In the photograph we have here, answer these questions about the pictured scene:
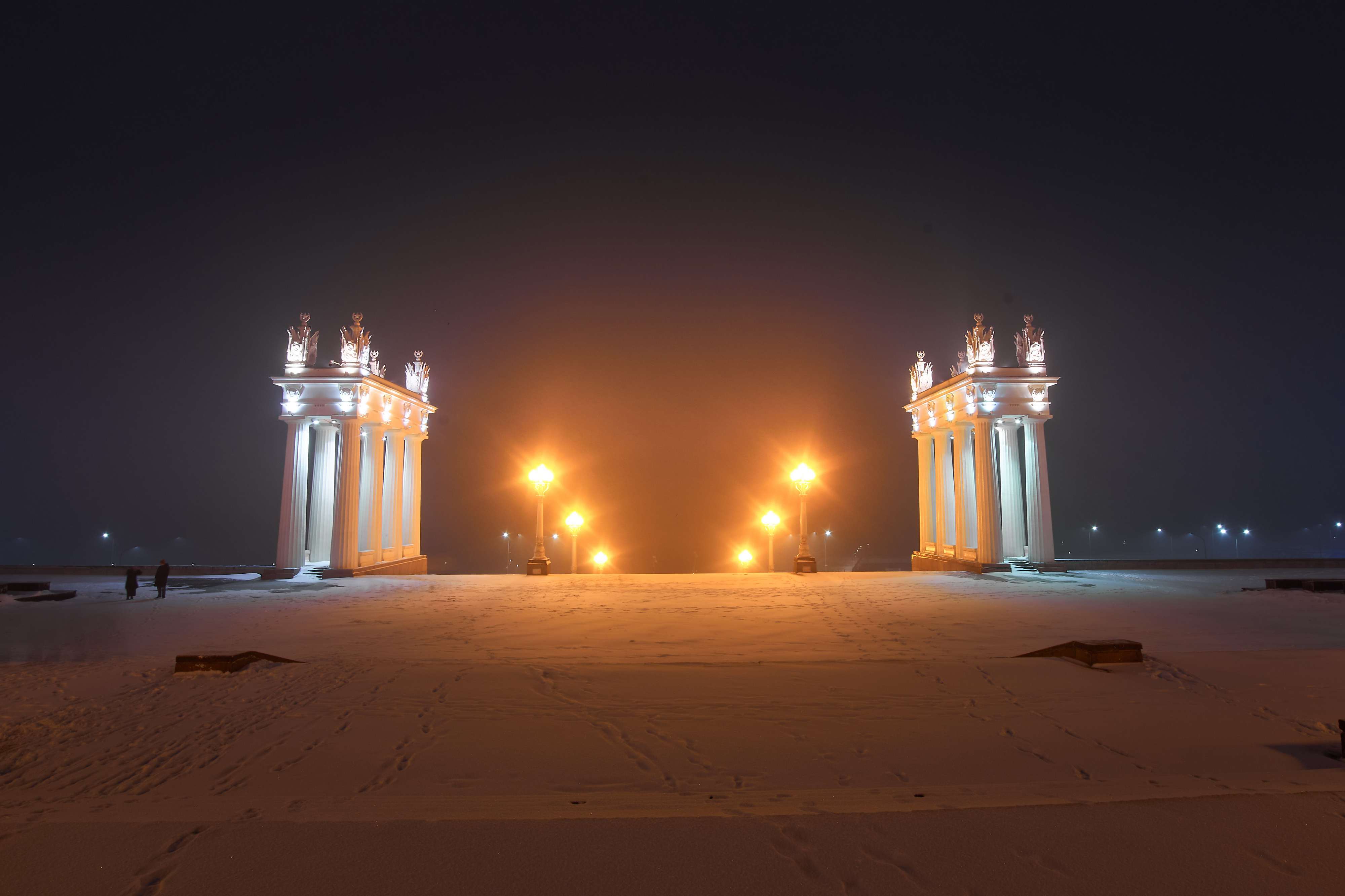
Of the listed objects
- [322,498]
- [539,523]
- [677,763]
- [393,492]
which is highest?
[393,492]

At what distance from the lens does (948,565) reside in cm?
2870

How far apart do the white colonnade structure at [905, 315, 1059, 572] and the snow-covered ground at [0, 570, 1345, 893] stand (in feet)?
45.9

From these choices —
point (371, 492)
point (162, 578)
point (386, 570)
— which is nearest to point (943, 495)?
point (386, 570)

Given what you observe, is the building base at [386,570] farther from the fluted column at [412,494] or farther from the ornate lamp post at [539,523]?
the ornate lamp post at [539,523]

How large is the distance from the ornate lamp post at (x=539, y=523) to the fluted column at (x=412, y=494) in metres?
7.15

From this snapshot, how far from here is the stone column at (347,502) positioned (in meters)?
24.9

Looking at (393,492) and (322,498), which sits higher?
(393,492)

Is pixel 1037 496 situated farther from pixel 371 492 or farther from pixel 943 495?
pixel 371 492

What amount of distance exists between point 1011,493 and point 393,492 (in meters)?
26.5

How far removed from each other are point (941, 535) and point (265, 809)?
3000 cm

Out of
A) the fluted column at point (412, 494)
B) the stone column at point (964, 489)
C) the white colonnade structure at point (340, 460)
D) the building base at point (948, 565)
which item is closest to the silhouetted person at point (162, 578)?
the white colonnade structure at point (340, 460)

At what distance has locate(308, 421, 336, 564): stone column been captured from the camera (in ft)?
86.7

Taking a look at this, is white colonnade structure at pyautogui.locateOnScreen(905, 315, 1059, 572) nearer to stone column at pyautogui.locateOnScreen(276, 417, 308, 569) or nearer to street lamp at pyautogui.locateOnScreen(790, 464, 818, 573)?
street lamp at pyautogui.locateOnScreen(790, 464, 818, 573)

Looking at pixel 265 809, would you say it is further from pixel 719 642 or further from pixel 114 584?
pixel 114 584
